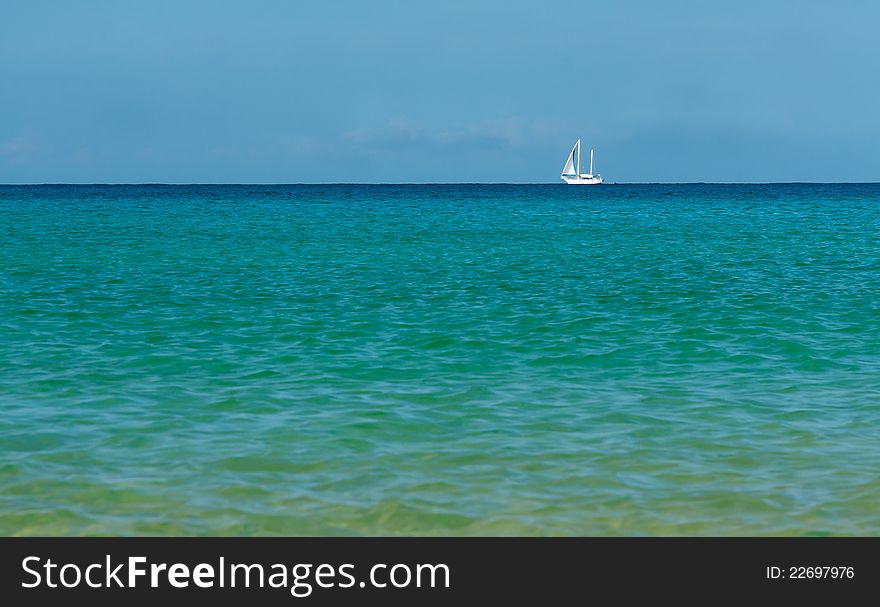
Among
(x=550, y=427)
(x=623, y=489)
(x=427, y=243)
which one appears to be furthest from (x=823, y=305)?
(x=427, y=243)

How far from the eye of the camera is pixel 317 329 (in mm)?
19906

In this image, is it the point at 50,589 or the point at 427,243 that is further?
the point at 427,243

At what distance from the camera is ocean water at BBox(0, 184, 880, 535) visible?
9.66 metres

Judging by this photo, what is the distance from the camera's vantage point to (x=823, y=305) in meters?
23.5

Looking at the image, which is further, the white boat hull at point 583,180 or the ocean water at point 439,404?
the white boat hull at point 583,180

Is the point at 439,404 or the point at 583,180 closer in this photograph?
the point at 439,404

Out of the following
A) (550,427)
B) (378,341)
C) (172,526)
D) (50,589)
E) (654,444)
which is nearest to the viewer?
(50,589)

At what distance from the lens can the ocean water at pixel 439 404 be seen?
9.66 meters

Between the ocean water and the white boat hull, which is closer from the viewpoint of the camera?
the ocean water

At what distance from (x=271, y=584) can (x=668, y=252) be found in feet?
111

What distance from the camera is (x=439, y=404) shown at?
44.7ft

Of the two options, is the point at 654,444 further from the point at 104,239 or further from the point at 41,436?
the point at 104,239

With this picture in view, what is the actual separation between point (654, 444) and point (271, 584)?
5226 millimetres

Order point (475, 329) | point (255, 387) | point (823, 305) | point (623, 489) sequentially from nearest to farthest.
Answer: point (623, 489) < point (255, 387) < point (475, 329) < point (823, 305)
